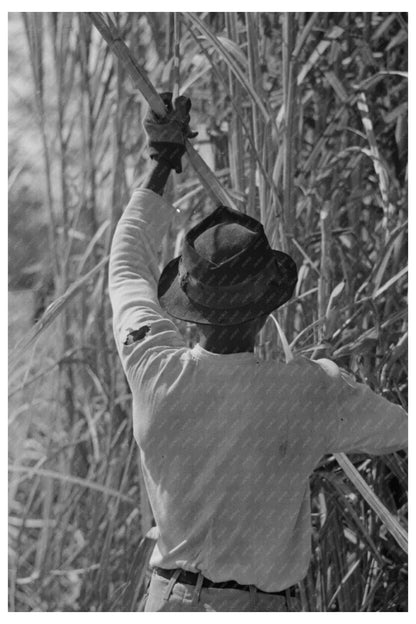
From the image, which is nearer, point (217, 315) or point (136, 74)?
point (217, 315)

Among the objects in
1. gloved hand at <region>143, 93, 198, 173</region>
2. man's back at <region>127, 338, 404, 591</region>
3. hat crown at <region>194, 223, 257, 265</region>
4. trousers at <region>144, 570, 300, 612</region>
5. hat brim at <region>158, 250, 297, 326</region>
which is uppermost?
gloved hand at <region>143, 93, 198, 173</region>

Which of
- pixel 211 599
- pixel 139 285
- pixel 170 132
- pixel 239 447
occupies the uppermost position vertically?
pixel 170 132

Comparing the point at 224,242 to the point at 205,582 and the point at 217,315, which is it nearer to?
the point at 217,315

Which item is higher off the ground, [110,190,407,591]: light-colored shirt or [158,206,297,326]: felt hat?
[158,206,297,326]: felt hat

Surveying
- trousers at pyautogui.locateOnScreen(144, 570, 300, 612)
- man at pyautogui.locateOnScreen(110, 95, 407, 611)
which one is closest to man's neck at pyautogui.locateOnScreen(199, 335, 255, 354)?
man at pyautogui.locateOnScreen(110, 95, 407, 611)

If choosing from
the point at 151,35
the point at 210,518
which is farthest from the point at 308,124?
the point at 210,518

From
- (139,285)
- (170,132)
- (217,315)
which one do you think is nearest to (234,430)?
(217,315)

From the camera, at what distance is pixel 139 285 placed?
45.3 inches

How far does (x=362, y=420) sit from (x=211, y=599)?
255 millimetres

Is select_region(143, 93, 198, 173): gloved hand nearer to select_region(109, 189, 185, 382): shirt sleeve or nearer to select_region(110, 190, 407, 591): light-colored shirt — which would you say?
select_region(109, 189, 185, 382): shirt sleeve

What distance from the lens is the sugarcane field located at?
1.04 metres

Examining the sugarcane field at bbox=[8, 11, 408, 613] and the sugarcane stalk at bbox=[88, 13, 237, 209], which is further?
the sugarcane stalk at bbox=[88, 13, 237, 209]

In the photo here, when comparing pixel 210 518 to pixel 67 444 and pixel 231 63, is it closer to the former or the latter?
pixel 231 63
